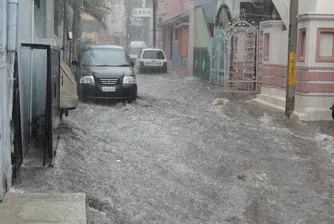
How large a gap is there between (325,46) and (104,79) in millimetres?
6080

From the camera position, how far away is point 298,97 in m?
13.3

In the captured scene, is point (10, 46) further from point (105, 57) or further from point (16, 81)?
point (105, 57)

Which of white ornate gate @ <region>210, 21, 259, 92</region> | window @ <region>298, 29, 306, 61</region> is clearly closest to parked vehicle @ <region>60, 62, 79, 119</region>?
window @ <region>298, 29, 306, 61</region>

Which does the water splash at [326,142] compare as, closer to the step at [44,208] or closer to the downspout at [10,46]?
the step at [44,208]

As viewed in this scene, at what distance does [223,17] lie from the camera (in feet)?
Answer: 76.6

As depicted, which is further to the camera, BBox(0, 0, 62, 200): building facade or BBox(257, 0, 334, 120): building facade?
BBox(257, 0, 334, 120): building facade

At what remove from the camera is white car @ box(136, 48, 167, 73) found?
33.2 m

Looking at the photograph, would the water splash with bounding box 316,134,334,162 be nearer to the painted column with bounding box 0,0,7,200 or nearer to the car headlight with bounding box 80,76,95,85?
the painted column with bounding box 0,0,7,200

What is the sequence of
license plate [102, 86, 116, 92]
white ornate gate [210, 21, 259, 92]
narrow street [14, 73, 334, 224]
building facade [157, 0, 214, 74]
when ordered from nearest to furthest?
narrow street [14, 73, 334, 224], license plate [102, 86, 116, 92], white ornate gate [210, 21, 259, 92], building facade [157, 0, 214, 74]

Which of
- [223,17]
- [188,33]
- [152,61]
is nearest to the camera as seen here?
[223,17]

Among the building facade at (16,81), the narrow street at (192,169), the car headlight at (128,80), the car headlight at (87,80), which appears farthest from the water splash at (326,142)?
the car headlight at (87,80)

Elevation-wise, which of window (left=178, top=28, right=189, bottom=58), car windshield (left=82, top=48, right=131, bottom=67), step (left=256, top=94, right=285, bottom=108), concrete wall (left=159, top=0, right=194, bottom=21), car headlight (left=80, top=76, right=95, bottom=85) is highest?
concrete wall (left=159, top=0, right=194, bottom=21)

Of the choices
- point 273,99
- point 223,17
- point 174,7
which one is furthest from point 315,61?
point 174,7

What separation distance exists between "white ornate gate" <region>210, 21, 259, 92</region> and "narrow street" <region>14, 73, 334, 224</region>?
5965mm
